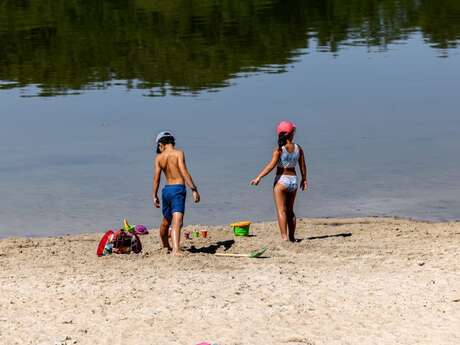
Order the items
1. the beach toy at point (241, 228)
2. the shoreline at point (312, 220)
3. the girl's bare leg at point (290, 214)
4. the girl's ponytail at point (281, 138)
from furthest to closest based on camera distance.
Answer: the shoreline at point (312, 220)
the beach toy at point (241, 228)
the girl's bare leg at point (290, 214)
the girl's ponytail at point (281, 138)

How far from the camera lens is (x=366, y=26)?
39469 mm

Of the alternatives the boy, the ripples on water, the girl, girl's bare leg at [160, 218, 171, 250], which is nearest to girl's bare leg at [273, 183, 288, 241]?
the girl

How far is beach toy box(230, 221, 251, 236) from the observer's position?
1461cm

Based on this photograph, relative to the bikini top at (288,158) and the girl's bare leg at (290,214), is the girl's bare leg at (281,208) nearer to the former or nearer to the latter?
the girl's bare leg at (290,214)

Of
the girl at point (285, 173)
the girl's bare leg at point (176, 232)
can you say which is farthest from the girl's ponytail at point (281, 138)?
the girl's bare leg at point (176, 232)

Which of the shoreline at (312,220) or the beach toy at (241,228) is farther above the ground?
the beach toy at (241,228)

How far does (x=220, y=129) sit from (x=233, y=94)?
440 cm

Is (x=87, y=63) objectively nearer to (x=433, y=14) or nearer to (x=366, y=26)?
(x=366, y=26)

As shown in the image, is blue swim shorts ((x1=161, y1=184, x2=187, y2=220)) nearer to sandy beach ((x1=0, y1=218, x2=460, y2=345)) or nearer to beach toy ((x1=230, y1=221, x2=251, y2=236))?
sandy beach ((x1=0, y1=218, x2=460, y2=345))

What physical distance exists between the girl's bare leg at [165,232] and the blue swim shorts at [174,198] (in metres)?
0.06

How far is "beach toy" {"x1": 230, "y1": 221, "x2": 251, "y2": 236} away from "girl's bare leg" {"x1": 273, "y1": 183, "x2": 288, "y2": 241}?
0.59 metres

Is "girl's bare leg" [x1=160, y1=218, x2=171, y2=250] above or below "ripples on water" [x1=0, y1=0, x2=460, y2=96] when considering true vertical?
below

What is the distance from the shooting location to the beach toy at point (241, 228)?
47.9 feet

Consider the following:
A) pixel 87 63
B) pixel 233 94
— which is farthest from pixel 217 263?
pixel 87 63
